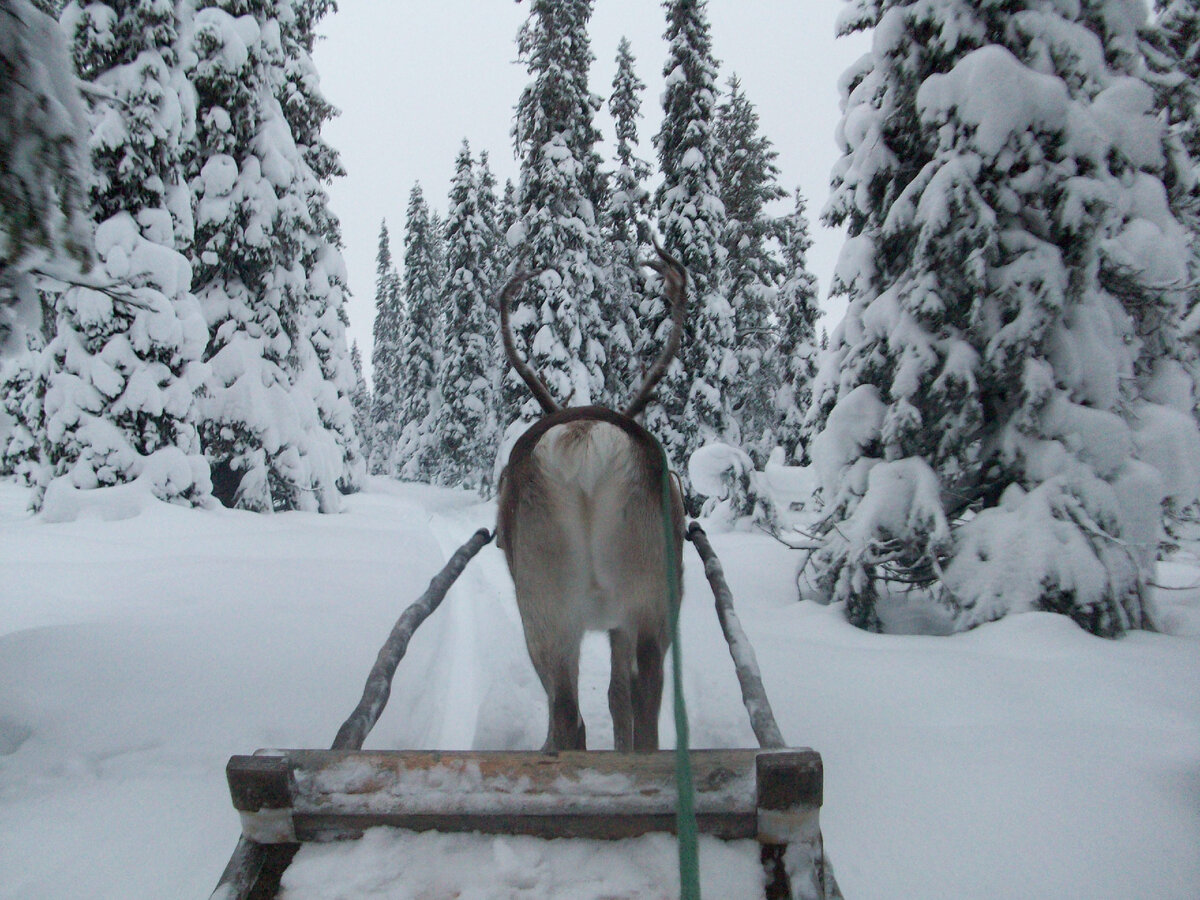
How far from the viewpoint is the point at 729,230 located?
18.6 m

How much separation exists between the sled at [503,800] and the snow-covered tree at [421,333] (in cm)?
3000

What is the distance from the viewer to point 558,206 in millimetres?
16578

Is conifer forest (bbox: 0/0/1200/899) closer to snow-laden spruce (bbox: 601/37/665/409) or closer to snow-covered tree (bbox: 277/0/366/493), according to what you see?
snow-covered tree (bbox: 277/0/366/493)

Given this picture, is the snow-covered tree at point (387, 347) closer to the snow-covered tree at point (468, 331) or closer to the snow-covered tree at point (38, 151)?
the snow-covered tree at point (468, 331)

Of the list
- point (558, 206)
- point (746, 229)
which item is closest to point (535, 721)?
point (558, 206)

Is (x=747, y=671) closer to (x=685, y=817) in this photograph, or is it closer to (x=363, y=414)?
(x=685, y=817)

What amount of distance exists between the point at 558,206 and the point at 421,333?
16.9 meters

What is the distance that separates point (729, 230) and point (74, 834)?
18831mm

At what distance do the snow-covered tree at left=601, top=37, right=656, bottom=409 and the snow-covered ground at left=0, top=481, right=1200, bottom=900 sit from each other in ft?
43.4

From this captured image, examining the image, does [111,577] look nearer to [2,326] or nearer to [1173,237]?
[2,326]

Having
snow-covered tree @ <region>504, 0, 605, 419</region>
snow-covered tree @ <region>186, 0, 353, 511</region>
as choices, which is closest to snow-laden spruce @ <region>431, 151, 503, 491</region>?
snow-covered tree @ <region>504, 0, 605, 419</region>

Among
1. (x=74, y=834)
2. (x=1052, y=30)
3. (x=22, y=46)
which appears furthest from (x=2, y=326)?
(x=1052, y=30)

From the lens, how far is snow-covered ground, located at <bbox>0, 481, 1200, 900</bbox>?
219 cm

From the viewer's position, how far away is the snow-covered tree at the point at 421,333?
3142 cm
